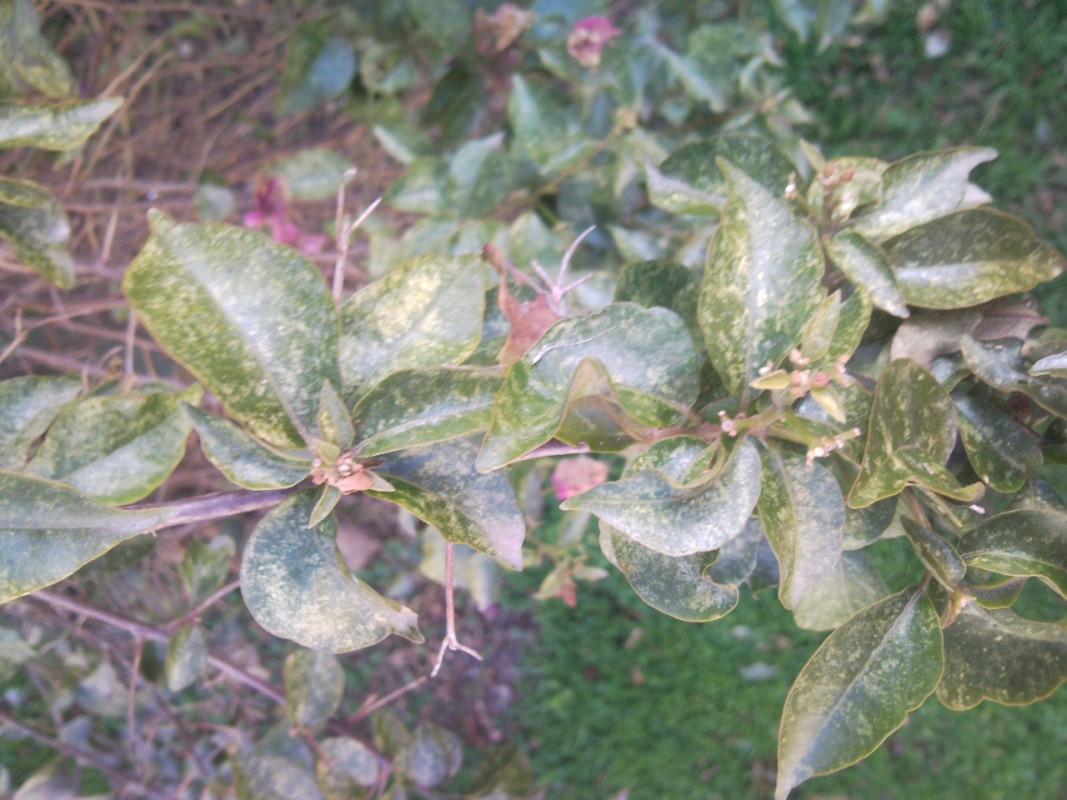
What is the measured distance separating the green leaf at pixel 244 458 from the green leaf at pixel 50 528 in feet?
0.20

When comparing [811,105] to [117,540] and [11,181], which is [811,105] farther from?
[117,540]

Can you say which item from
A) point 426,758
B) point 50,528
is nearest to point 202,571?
point 426,758

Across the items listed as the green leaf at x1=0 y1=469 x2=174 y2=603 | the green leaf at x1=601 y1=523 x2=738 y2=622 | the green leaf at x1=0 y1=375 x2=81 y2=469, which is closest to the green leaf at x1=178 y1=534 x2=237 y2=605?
the green leaf at x1=0 y1=375 x2=81 y2=469

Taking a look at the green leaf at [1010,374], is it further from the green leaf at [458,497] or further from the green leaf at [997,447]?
the green leaf at [458,497]

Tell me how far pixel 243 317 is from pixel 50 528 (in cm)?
22

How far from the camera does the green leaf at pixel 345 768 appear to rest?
1166 millimetres

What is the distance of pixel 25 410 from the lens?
34.5 inches

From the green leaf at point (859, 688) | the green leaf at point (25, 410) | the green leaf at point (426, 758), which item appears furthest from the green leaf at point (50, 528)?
the green leaf at point (426, 758)

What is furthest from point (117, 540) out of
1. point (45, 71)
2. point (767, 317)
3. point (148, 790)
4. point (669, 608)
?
point (148, 790)

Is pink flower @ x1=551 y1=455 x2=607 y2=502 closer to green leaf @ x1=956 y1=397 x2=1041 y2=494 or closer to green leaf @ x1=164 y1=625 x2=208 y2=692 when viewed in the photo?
green leaf @ x1=164 y1=625 x2=208 y2=692

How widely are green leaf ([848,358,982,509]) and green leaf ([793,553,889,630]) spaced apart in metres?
0.22

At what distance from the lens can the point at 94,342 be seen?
1.66 meters

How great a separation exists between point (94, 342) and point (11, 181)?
89 cm

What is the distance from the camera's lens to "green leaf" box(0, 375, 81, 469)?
2.82 feet
